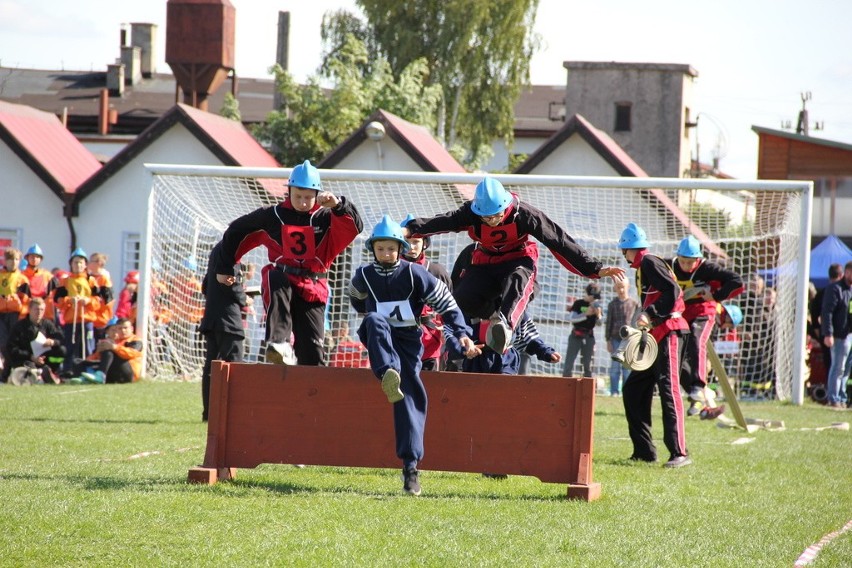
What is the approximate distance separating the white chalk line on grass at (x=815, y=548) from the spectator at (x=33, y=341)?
43.0 feet

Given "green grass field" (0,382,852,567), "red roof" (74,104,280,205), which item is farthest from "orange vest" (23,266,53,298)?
"green grass field" (0,382,852,567)

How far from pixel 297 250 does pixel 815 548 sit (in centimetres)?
412

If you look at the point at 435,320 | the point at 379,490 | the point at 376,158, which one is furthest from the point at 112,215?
the point at 379,490

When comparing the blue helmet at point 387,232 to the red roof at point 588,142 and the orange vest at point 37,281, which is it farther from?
the red roof at point 588,142

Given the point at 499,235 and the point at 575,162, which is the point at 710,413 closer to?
the point at 499,235

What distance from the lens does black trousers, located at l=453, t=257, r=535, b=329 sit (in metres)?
8.62

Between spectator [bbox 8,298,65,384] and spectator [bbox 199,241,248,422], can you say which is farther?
spectator [bbox 8,298,65,384]

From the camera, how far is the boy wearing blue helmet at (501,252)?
330 inches

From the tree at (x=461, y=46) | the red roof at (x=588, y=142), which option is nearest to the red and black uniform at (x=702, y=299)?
the red roof at (x=588, y=142)

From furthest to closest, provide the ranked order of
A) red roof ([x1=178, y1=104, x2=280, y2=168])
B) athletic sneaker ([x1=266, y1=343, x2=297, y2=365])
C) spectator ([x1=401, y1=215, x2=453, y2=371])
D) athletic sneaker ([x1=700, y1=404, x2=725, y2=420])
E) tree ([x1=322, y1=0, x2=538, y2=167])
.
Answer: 1. tree ([x1=322, y1=0, x2=538, y2=167])
2. red roof ([x1=178, y1=104, x2=280, y2=168])
3. athletic sneaker ([x1=700, y1=404, x2=725, y2=420])
4. spectator ([x1=401, y1=215, x2=453, y2=371])
5. athletic sneaker ([x1=266, y1=343, x2=297, y2=365])

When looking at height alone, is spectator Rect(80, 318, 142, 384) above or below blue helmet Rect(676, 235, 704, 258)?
below

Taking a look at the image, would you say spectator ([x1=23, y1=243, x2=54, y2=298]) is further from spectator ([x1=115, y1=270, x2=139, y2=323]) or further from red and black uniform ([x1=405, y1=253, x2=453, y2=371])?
red and black uniform ([x1=405, y1=253, x2=453, y2=371])

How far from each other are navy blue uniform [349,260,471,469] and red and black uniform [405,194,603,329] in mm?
672

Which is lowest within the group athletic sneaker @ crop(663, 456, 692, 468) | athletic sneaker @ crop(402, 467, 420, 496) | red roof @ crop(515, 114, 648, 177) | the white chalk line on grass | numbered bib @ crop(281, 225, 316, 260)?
athletic sneaker @ crop(663, 456, 692, 468)
